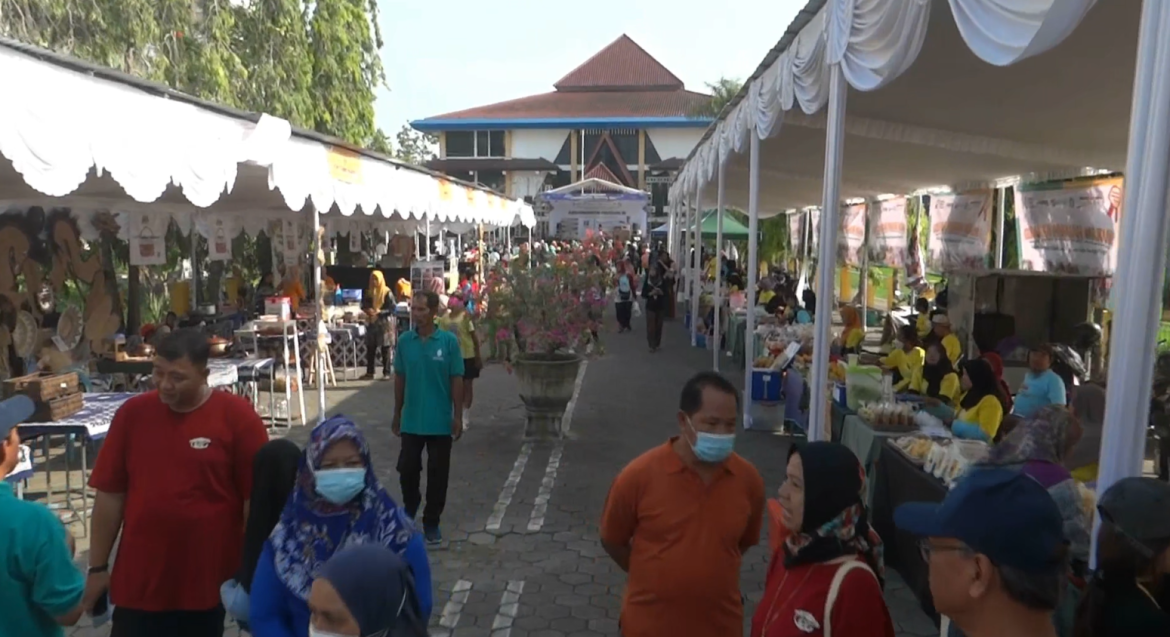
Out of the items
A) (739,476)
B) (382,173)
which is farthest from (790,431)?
(739,476)

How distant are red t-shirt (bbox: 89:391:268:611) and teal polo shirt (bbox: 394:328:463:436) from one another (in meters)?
2.37

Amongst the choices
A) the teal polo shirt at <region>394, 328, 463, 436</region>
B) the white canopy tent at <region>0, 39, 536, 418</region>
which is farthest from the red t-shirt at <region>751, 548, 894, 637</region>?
the white canopy tent at <region>0, 39, 536, 418</region>

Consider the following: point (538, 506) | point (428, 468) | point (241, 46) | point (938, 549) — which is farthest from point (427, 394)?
point (241, 46)

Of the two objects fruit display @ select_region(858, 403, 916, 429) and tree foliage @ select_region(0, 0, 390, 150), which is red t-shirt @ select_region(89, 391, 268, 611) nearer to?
fruit display @ select_region(858, 403, 916, 429)

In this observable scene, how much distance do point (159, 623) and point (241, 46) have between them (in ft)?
59.9

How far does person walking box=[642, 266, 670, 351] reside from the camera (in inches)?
584

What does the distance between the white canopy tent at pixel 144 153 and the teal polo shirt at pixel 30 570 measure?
225cm

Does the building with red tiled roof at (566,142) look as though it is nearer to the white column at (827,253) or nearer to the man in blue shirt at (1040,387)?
the man in blue shirt at (1040,387)

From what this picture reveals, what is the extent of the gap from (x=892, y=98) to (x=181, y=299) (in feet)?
35.4

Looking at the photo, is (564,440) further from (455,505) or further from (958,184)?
(958,184)

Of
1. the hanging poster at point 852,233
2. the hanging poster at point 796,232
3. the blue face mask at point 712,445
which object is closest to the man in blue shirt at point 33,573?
the blue face mask at point 712,445

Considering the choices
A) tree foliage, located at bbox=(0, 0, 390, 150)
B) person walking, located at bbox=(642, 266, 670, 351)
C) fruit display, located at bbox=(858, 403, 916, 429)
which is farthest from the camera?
person walking, located at bbox=(642, 266, 670, 351)

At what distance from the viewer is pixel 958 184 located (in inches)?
558

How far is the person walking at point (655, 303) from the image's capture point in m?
14.8
